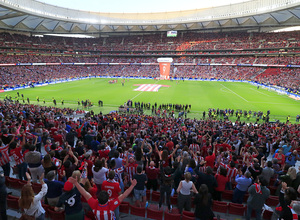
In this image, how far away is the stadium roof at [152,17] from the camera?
50.2 metres

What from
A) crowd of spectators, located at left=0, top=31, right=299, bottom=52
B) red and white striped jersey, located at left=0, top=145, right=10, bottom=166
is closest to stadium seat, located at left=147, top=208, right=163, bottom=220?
red and white striped jersey, located at left=0, top=145, right=10, bottom=166

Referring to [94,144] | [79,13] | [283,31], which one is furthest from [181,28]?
[94,144]

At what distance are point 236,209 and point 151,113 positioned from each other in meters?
21.2

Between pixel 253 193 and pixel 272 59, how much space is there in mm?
67319

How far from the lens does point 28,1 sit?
171 feet

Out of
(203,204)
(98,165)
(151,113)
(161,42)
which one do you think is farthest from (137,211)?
(161,42)

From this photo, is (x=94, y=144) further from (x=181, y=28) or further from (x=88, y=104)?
(x=181, y=28)

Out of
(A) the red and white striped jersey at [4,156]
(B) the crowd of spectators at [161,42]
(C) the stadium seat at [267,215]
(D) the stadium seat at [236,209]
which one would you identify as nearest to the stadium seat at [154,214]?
(D) the stadium seat at [236,209]

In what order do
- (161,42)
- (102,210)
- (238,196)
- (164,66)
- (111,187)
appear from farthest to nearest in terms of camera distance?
(161,42) → (164,66) → (238,196) → (111,187) → (102,210)

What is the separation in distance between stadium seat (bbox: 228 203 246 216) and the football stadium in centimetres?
3

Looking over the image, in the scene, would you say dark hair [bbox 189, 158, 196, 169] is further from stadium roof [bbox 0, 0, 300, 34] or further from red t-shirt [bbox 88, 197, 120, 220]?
stadium roof [bbox 0, 0, 300, 34]

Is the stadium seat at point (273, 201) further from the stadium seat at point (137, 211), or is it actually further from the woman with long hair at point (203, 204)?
the stadium seat at point (137, 211)

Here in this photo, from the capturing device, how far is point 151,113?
26406mm

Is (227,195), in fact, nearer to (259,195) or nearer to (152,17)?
(259,195)
